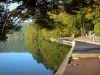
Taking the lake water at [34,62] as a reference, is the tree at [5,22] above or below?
above

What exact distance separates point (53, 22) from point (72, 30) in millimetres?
57290

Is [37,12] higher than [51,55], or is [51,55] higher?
[37,12]

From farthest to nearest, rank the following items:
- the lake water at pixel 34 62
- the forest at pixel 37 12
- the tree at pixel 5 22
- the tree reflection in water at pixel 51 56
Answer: the tree reflection in water at pixel 51 56
the lake water at pixel 34 62
the tree at pixel 5 22
the forest at pixel 37 12

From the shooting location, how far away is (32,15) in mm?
14688

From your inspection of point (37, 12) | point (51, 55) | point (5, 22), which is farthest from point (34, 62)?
point (5, 22)

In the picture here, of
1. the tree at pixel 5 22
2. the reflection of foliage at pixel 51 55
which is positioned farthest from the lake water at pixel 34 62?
the tree at pixel 5 22

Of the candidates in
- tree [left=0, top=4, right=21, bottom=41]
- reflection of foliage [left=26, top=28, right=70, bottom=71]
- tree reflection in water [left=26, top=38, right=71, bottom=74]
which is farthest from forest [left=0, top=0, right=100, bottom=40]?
reflection of foliage [left=26, top=28, right=70, bottom=71]

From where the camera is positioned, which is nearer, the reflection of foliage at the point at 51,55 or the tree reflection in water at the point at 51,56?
the tree reflection in water at the point at 51,56

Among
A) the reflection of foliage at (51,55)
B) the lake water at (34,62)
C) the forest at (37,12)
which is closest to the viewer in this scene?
the forest at (37,12)

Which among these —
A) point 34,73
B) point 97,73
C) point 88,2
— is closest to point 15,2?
point 88,2

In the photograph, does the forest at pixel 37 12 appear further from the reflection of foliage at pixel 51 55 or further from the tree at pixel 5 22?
the reflection of foliage at pixel 51 55

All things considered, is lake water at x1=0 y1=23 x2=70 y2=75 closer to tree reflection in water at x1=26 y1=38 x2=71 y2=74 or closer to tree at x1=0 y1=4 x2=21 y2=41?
tree reflection in water at x1=26 y1=38 x2=71 y2=74

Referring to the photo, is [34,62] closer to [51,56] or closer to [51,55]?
[51,56]

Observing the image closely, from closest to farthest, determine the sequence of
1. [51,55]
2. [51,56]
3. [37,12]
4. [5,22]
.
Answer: [5,22], [37,12], [51,56], [51,55]
